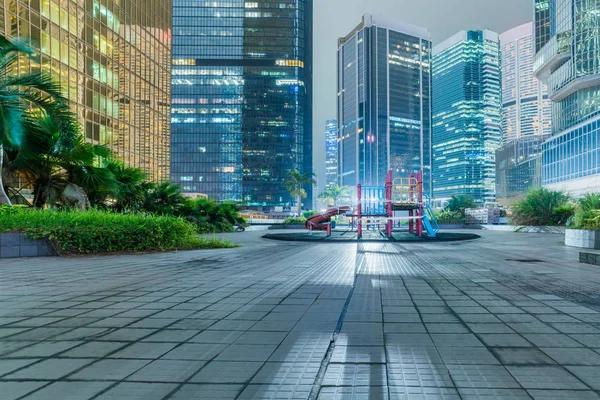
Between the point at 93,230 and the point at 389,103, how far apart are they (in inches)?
6933

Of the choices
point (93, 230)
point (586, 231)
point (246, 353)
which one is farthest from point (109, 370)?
point (586, 231)

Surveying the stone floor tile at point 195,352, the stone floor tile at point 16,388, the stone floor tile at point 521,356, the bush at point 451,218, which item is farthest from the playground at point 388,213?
the stone floor tile at point 16,388

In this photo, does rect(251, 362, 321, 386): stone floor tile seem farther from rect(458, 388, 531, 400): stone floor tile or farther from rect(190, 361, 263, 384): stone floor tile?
rect(458, 388, 531, 400): stone floor tile

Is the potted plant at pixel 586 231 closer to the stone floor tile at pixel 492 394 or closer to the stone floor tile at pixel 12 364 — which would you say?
the stone floor tile at pixel 492 394

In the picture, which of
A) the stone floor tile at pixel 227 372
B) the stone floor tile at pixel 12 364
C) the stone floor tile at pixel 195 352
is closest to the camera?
the stone floor tile at pixel 227 372

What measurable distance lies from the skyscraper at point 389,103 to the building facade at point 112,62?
5228 inches

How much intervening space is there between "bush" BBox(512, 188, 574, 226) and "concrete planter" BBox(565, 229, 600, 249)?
1314 cm

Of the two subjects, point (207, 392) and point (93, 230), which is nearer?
point (207, 392)

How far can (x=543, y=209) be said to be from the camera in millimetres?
27922

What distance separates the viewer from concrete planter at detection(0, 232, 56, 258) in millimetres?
11203

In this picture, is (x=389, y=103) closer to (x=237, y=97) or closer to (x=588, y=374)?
(x=237, y=97)

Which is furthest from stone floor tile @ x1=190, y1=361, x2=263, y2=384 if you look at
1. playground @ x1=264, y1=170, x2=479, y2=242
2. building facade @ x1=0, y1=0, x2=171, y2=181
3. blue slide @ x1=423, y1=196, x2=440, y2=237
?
building facade @ x1=0, y1=0, x2=171, y2=181

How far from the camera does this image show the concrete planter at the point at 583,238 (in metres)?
13.6

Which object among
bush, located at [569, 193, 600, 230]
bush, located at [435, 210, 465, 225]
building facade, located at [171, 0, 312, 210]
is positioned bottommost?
bush, located at [435, 210, 465, 225]
